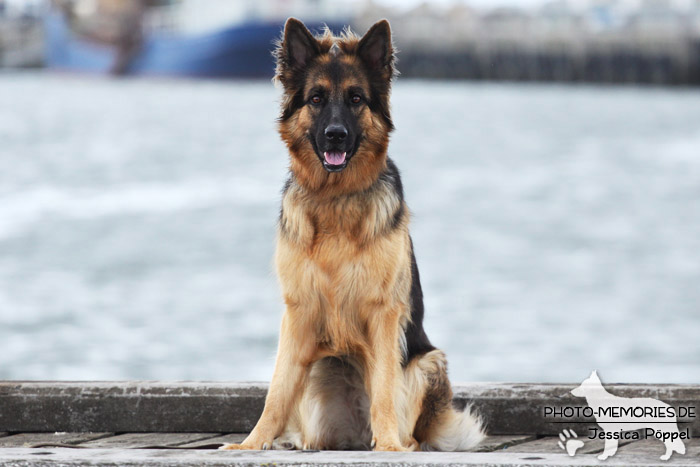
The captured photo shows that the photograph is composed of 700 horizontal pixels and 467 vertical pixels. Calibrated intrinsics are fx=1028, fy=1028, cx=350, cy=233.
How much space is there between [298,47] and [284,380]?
1.54 m

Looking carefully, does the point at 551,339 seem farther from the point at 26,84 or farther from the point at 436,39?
the point at 26,84

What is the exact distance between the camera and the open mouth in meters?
4.59

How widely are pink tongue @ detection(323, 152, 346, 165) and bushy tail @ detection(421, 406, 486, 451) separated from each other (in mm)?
1334

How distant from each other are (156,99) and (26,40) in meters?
29.9

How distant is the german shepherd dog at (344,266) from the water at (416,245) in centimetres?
43

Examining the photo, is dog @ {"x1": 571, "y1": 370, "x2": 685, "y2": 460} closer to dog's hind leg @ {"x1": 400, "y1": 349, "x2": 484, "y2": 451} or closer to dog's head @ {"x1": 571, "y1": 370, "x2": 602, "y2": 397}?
dog's head @ {"x1": 571, "y1": 370, "x2": 602, "y2": 397}

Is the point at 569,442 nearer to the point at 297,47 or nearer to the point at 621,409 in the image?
the point at 621,409

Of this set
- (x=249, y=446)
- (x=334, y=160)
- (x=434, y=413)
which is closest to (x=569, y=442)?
(x=434, y=413)

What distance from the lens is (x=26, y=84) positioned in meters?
112

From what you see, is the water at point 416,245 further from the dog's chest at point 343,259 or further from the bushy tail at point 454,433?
the bushy tail at point 454,433

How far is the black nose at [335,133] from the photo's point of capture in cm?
453

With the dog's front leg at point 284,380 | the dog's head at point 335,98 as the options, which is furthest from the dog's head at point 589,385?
the dog's head at point 335,98

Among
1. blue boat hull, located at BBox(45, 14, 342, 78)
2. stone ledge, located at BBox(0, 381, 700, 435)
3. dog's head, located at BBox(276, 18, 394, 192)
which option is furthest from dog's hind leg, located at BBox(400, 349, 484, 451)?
blue boat hull, located at BBox(45, 14, 342, 78)

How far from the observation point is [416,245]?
3331 centimetres
